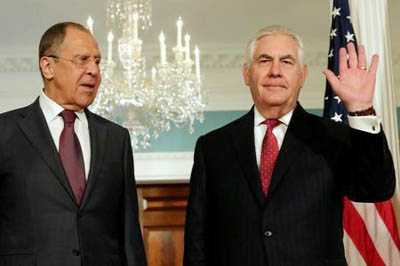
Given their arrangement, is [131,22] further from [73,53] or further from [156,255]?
[73,53]

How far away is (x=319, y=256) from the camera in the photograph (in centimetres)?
194

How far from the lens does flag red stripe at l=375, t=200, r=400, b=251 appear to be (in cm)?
262

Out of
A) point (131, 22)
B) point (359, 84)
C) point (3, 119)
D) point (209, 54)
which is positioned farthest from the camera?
point (209, 54)

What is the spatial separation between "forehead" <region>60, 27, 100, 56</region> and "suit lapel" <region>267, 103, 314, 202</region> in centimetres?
67

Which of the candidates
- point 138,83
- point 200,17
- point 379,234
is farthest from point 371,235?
point 200,17

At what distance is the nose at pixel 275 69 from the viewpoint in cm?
208

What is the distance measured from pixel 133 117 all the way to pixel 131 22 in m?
0.85

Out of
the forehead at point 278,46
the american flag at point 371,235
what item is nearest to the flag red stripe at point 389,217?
the american flag at point 371,235

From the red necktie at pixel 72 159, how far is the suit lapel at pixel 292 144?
578 millimetres

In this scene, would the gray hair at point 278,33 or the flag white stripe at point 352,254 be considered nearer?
the gray hair at point 278,33

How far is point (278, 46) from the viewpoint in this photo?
2129 mm

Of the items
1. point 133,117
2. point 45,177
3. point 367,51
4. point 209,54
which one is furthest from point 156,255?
point 209,54

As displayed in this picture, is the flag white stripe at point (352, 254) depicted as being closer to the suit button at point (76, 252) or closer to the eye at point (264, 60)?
the eye at point (264, 60)

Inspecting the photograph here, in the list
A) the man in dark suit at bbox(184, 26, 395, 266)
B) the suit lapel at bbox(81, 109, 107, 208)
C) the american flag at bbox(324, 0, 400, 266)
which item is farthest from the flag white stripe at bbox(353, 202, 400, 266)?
the suit lapel at bbox(81, 109, 107, 208)
